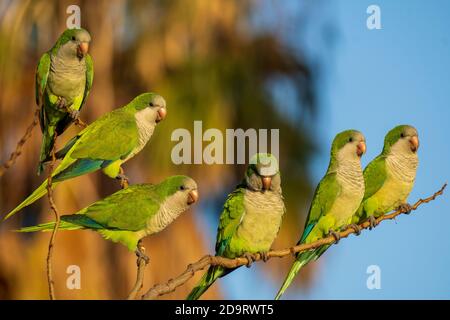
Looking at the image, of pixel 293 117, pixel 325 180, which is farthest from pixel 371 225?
pixel 293 117

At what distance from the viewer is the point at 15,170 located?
220 inches

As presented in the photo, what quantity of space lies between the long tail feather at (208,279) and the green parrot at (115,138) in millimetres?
502

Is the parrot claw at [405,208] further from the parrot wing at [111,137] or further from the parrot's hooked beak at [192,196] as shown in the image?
the parrot wing at [111,137]

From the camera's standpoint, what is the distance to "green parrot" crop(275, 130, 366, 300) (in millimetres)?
3242

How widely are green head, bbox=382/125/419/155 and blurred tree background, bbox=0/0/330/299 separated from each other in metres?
2.22

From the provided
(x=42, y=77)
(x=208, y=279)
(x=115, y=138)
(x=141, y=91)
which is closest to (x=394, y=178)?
(x=208, y=279)

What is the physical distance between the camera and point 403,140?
3.39 m

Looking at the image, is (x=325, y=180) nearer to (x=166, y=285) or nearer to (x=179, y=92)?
(x=166, y=285)

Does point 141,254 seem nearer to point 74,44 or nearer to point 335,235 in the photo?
point 335,235

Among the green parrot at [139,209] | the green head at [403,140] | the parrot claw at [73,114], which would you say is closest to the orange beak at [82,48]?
the parrot claw at [73,114]

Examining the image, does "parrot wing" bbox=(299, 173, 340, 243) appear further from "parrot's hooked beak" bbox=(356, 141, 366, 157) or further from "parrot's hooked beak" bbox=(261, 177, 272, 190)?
"parrot's hooked beak" bbox=(261, 177, 272, 190)

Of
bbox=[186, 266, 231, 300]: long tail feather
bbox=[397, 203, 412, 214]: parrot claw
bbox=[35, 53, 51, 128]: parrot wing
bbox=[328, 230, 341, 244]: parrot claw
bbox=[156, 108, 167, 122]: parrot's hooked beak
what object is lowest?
bbox=[186, 266, 231, 300]: long tail feather

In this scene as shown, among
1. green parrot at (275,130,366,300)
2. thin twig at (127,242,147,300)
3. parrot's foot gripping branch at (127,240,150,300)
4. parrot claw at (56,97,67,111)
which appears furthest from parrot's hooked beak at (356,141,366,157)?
parrot claw at (56,97,67,111)

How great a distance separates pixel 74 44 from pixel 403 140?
1404 mm
